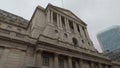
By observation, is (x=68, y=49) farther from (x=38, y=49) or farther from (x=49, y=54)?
(x=38, y=49)

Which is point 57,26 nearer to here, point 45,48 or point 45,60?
point 45,48

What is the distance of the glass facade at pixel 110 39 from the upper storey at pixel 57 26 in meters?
69.7

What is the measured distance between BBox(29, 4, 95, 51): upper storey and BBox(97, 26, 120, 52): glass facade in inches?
2744

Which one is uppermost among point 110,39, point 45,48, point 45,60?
point 110,39

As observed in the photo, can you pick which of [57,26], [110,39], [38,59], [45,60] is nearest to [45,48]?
[45,60]

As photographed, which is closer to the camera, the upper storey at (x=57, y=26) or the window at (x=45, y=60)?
the window at (x=45, y=60)

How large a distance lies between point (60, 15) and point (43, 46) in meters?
14.9

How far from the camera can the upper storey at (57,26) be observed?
2491 cm

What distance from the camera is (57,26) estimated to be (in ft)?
91.4

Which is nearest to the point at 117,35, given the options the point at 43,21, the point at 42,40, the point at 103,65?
the point at 103,65

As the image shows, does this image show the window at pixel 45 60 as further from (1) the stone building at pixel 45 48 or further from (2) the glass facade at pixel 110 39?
(2) the glass facade at pixel 110 39

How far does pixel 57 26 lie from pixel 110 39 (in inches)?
3408

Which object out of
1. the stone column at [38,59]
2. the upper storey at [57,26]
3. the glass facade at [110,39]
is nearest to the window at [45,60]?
the stone column at [38,59]

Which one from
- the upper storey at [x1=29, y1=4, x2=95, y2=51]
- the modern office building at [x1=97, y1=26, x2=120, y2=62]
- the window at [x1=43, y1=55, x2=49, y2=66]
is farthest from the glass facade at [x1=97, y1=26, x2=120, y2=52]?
the window at [x1=43, y1=55, x2=49, y2=66]
